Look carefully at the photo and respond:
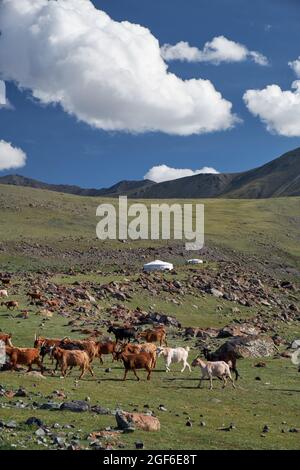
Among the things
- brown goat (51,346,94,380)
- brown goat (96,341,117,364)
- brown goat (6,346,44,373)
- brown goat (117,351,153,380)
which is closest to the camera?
brown goat (6,346,44,373)

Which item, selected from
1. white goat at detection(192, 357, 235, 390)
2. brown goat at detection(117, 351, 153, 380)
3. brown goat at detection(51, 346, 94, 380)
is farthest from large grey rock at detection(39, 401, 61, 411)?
white goat at detection(192, 357, 235, 390)

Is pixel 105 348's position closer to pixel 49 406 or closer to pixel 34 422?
pixel 49 406

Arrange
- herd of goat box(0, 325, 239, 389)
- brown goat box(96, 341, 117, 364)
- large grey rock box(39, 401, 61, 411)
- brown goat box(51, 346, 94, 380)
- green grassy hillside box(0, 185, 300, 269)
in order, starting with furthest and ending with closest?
green grassy hillside box(0, 185, 300, 269) → brown goat box(96, 341, 117, 364) → brown goat box(51, 346, 94, 380) → herd of goat box(0, 325, 239, 389) → large grey rock box(39, 401, 61, 411)

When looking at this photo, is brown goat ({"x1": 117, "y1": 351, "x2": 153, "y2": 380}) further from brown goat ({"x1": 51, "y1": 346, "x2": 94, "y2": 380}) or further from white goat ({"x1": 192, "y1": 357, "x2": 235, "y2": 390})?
white goat ({"x1": 192, "y1": 357, "x2": 235, "y2": 390})

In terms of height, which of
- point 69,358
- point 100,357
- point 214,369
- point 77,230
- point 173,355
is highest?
point 77,230

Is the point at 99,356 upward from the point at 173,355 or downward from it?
downward

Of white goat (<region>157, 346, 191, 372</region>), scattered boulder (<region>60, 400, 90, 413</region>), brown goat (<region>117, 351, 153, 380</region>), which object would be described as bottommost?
white goat (<region>157, 346, 191, 372</region>)

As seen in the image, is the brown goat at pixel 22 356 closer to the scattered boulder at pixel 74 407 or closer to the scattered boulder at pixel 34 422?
the scattered boulder at pixel 74 407

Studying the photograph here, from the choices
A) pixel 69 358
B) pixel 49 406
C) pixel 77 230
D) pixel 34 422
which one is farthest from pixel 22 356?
pixel 77 230

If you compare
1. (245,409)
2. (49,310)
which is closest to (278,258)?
(49,310)

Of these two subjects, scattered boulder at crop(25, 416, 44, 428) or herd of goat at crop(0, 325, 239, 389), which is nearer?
scattered boulder at crop(25, 416, 44, 428)

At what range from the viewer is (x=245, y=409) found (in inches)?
747
